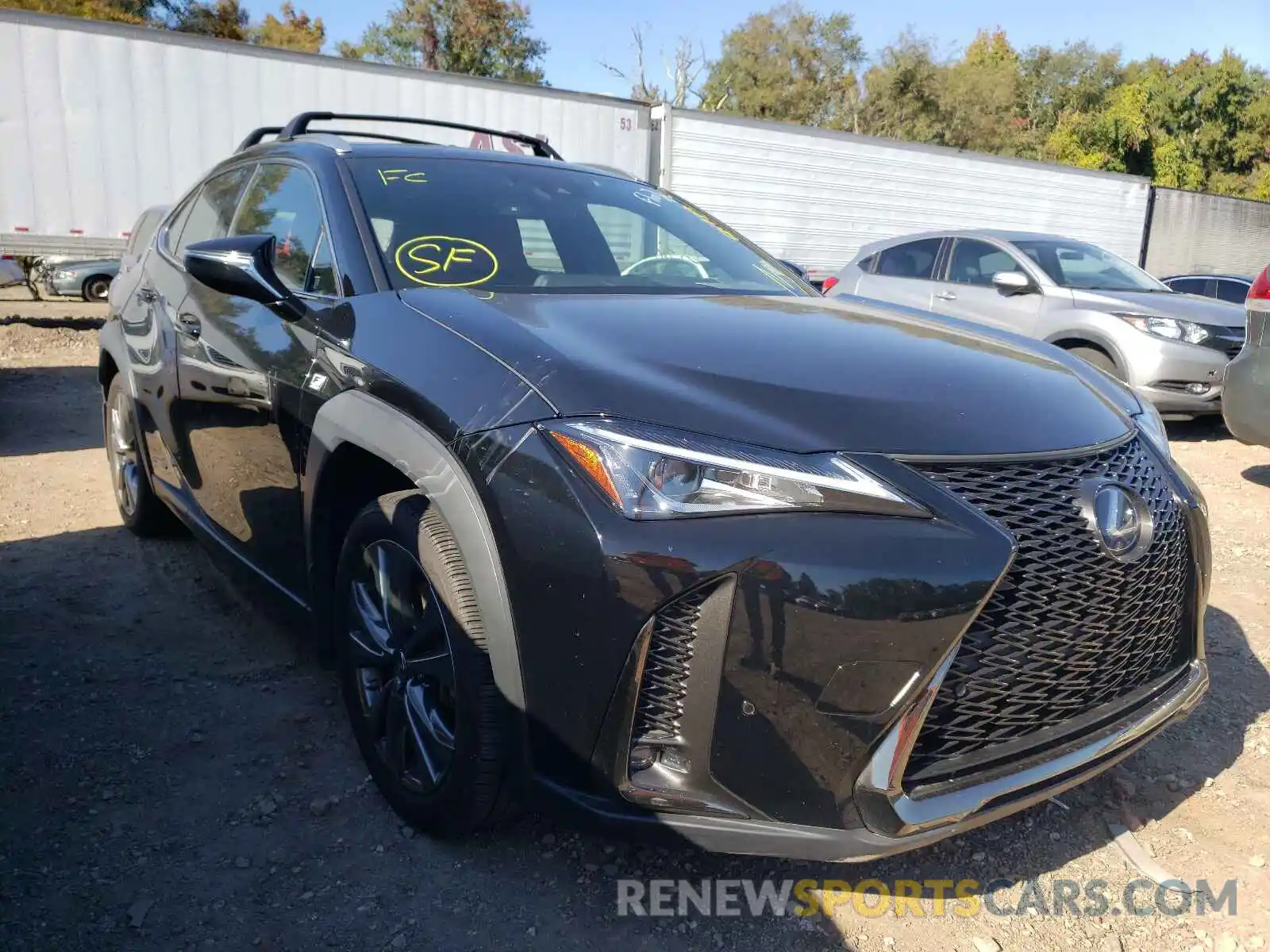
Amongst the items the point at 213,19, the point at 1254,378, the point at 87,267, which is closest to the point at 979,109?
the point at 213,19

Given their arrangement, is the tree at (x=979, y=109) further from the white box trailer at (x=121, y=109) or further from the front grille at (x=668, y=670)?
the front grille at (x=668, y=670)

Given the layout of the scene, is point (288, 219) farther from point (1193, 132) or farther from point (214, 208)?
point (1193, 132)

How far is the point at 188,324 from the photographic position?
335 centimetres

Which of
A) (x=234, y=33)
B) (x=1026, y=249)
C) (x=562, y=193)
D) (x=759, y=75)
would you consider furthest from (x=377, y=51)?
(x=562, y=193)

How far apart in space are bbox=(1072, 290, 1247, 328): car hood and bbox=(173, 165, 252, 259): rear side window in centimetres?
629

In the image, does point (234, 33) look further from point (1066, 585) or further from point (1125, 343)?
point (1066, 585)

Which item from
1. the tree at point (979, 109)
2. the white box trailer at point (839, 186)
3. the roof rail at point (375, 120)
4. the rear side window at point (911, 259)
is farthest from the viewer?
the tree at point (979, 109)

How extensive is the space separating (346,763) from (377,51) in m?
45.1

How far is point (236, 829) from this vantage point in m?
2.46

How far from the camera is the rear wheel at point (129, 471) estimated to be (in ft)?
13.8

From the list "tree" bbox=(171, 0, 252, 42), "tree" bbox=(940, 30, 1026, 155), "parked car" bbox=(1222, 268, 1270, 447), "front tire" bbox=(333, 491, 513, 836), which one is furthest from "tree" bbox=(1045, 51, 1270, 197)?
"front tire" bbox=(333, 491, 513, 836)

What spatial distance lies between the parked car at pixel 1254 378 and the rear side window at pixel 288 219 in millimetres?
4701

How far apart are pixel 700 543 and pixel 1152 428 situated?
1.45 metres

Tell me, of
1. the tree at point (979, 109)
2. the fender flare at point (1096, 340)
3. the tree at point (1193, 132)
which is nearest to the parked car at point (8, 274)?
the fender flare at point (1096, 340)
